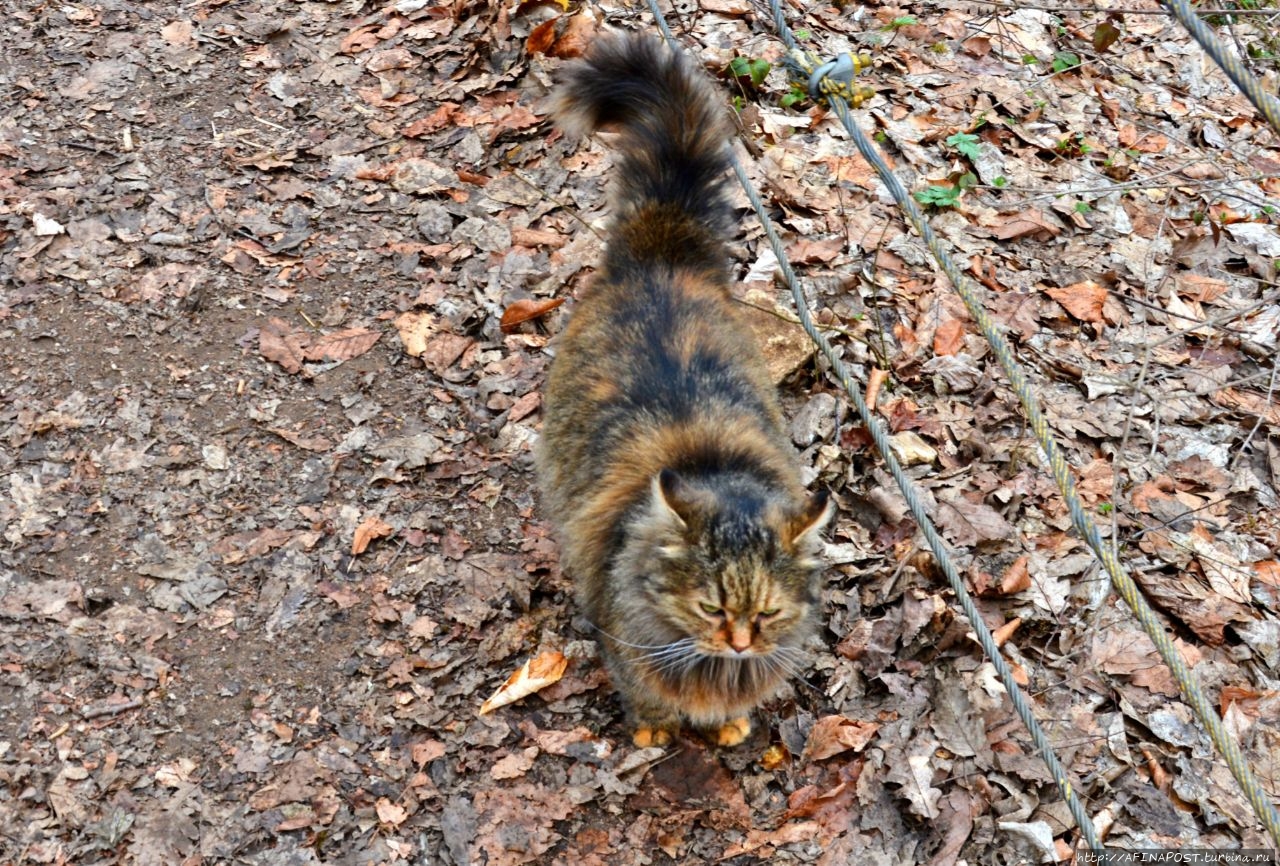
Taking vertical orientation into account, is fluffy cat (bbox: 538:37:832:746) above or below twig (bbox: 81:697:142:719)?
above

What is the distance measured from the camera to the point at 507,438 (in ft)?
18.8

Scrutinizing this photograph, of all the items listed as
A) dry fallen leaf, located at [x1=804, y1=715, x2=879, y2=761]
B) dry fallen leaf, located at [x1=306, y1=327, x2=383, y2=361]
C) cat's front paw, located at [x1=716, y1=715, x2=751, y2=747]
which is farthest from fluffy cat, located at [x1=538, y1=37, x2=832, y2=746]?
dry fallen leaf, located at [x1=306, y1=327, x2=383, y2=361]

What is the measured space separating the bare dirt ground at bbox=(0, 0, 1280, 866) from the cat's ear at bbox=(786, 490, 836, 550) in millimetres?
1056

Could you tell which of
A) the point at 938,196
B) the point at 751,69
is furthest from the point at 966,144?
the point at 751,69

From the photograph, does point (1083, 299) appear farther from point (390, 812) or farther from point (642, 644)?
A: point (390, 812)

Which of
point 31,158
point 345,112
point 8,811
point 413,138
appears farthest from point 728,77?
point 8,811

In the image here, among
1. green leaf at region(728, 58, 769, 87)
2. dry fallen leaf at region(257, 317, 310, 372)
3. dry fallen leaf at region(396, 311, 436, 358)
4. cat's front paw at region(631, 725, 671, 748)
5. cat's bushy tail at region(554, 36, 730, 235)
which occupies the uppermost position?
cat's bushy tail at region(554, 36, 730, 235)

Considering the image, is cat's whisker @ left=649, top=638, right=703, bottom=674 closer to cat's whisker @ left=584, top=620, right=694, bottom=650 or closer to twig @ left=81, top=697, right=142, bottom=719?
cat's whisker @ left=584, top=620, right=694, bottom=650

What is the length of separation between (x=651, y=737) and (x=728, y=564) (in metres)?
1.13

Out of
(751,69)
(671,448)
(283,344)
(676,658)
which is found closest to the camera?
(676,658)

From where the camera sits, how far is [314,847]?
4.18 m

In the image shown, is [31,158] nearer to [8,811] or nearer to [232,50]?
[232,50]

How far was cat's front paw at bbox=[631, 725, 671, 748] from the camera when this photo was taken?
4.55 meters

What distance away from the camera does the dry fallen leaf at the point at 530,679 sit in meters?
4.65
